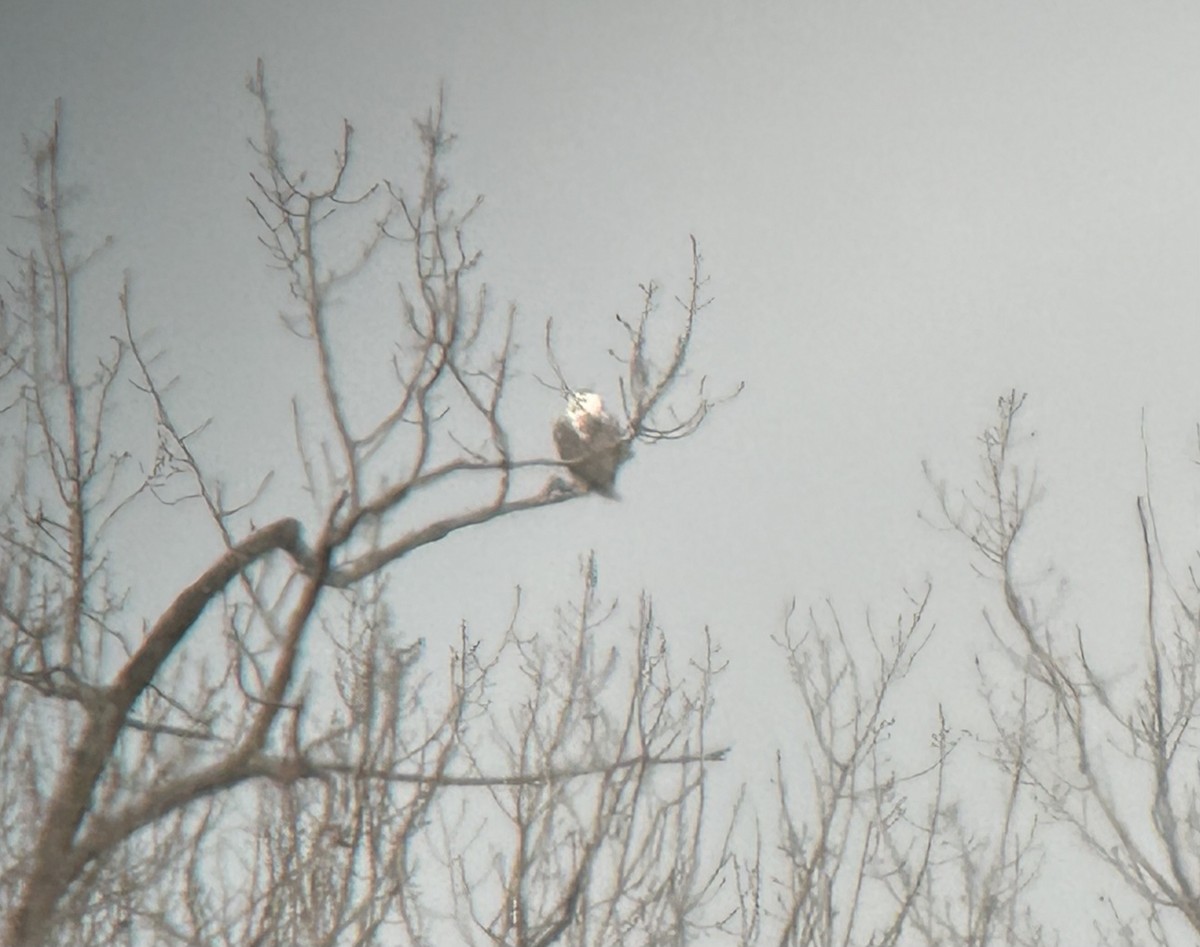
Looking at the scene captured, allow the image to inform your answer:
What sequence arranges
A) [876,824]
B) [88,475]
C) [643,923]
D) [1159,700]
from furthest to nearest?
[1159,700], [876,824], [643,923], [88,475]

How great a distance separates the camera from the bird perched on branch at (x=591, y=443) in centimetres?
411

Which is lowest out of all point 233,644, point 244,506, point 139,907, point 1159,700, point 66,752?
point 139,907

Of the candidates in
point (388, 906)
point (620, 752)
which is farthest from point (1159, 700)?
point (388, 906)

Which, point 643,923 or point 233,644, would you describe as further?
point 643,923

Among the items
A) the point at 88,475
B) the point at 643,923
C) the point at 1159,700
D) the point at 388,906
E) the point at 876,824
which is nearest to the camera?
the point at 388,906

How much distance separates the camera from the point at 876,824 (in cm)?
528

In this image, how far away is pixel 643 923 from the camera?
4.66m

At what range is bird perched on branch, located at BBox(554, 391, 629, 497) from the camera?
4.11 meters

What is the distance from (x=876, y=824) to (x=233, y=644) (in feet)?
9.06

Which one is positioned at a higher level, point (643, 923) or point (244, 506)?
point (244, 506)

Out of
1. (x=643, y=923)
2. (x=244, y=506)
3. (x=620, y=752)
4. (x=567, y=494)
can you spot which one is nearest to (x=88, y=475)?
(x=244, y=506)

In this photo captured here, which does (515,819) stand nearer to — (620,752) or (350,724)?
(620,752)

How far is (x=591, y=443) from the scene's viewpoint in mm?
4305

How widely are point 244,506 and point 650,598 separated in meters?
1.63
